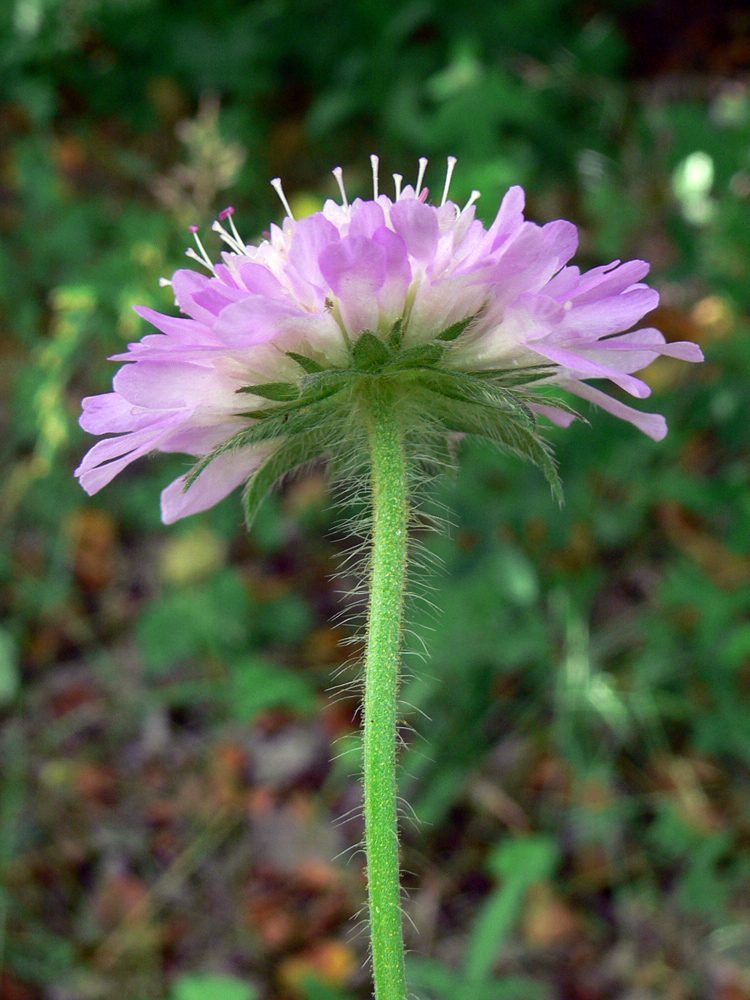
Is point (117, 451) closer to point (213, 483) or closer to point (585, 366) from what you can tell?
point (213, 483)

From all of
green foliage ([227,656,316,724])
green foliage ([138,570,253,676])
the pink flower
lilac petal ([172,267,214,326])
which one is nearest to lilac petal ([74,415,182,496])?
the pink flower

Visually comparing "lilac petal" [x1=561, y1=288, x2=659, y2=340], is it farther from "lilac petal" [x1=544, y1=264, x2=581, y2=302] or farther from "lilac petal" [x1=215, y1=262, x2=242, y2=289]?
Result: "lilac petal" [x1=215, y1=262, x2=242, y2=289]

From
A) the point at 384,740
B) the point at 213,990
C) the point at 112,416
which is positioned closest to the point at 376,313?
the point at 112,416

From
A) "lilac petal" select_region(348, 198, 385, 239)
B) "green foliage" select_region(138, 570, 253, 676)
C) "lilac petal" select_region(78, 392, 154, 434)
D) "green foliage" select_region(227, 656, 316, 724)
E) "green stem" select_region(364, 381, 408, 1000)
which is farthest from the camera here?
"green foliage" select_region(138, 570, 253, 676)

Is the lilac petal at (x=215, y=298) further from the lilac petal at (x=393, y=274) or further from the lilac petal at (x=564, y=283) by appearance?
the lilac petal at (x=564, y=283)

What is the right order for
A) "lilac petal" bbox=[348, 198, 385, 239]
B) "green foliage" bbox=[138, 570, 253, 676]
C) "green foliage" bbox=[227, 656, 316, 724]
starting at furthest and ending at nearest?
"green foliage" bbox=[138, 570, 253, 676] → "green foliage" bbox=[227, 656, 316, 724] → "lilac petal" bbox=[348, 198, 385, 239]

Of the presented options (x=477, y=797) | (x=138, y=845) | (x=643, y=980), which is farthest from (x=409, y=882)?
(x=138, y=845)
